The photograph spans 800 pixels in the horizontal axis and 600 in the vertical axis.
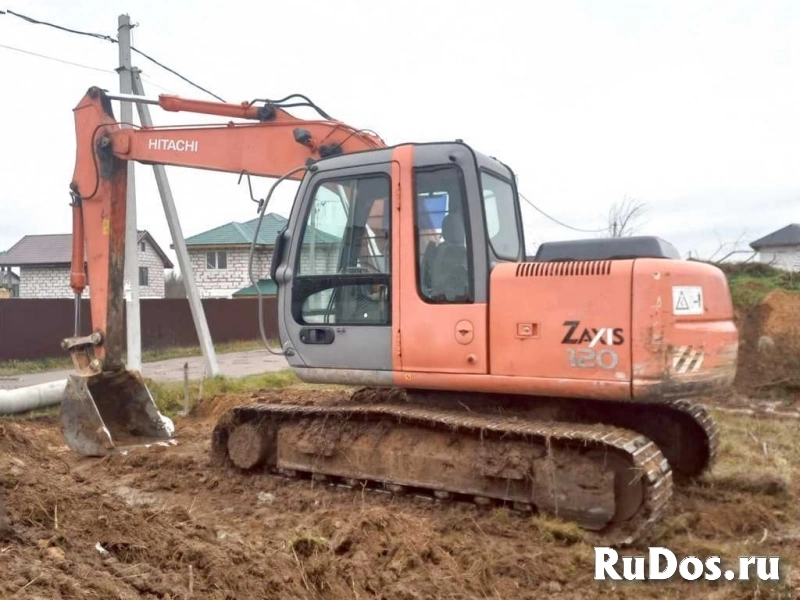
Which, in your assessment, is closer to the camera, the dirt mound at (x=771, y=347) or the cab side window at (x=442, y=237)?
the cab side window at (x=442, y=237)

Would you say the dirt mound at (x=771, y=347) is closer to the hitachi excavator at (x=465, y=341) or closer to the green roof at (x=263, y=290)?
the hitachi excavator at (x=465, y=341)

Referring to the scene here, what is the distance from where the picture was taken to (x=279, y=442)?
622 centimetres

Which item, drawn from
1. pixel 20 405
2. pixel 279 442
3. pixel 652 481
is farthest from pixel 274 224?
pixel 652 481

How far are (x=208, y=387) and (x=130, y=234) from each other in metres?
2.63

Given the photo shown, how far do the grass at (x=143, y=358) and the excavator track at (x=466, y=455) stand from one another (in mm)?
11410

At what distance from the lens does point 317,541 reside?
416 centimetres

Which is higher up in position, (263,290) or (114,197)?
(114,197)

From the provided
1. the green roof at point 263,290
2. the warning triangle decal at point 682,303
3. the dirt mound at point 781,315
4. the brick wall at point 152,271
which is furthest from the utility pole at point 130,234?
the brick wall at point 152,271

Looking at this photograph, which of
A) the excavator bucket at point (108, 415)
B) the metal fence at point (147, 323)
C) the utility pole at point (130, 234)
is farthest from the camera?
the metal fence at point (147, 323)

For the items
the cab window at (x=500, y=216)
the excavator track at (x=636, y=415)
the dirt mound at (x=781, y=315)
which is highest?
the cab window at (x=500, y=216)

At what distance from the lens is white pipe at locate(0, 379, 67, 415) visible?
29.5 feet
